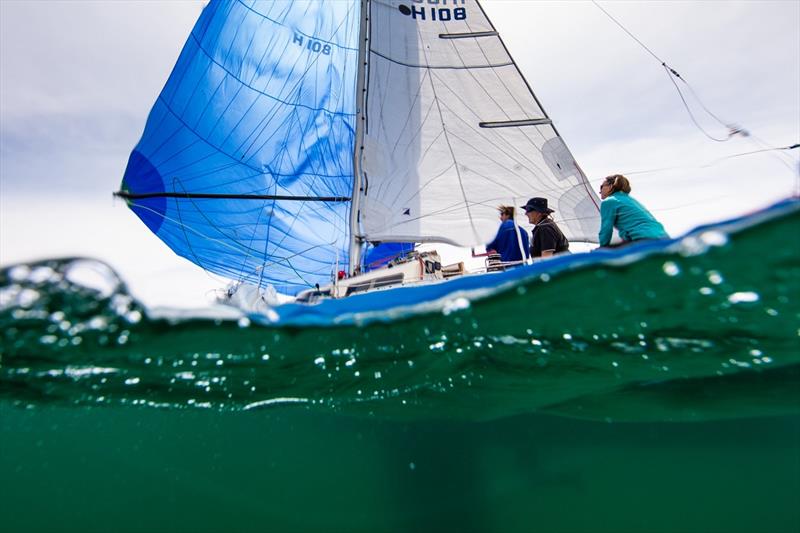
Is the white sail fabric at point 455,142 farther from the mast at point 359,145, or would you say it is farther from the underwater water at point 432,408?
the underwater water at point 432,408

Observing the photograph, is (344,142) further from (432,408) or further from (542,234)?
(432,408)

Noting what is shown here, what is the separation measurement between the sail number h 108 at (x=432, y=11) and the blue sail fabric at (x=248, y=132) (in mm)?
1829

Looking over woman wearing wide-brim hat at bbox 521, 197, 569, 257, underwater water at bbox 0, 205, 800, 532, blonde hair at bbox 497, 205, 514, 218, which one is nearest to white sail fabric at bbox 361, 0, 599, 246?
blonde hair at bbox 497, 205, 514, 218

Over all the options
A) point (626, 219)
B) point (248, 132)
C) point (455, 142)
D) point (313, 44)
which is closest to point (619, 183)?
point (626, 219)

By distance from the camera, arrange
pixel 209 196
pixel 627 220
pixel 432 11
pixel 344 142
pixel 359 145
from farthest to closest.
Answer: pixel 344 142
pixel 209 196
pixel 432 11
pixel 359 145
pixel 627 220

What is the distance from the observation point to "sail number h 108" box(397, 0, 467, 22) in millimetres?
7531

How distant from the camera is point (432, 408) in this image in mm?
3221

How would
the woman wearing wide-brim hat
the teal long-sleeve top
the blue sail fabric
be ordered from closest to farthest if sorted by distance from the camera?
1. the teal long-sleeve top
2. the woman wearing wide-brim hat
3. the blue sail fabric

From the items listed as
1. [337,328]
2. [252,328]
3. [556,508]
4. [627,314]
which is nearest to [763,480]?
[556,508]

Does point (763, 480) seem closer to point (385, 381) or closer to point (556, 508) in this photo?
point (556, 508)

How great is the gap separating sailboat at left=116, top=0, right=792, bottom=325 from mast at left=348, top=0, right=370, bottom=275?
0.09 ft

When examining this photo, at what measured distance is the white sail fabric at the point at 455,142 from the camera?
6824mm

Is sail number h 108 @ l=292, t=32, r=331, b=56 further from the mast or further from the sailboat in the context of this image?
the mast

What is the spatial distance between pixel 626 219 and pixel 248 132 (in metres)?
7.29
